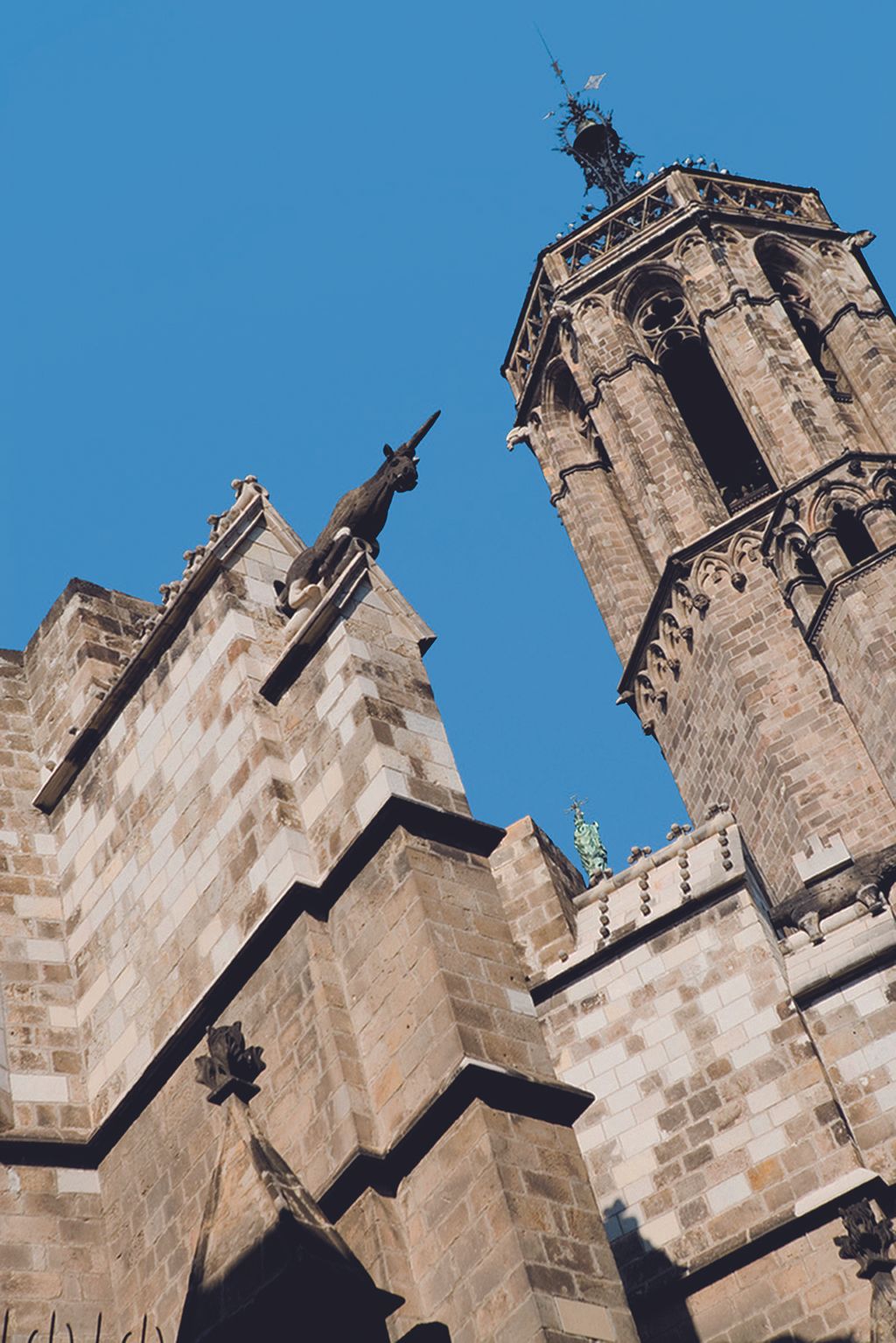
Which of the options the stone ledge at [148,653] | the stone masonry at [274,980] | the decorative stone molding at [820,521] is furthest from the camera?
the decorative stone molding at [820,521]

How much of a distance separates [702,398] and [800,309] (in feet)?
6.68

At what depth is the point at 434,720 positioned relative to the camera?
11.5 meters

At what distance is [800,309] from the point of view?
34000 millimetres

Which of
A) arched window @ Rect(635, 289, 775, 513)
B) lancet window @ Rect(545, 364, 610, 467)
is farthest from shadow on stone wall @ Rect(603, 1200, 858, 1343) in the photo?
lancet window @ Rect(545, 364, 610, 467)

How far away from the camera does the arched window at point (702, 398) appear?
34.0 metres

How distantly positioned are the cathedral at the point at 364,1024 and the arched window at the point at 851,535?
7.34 metres

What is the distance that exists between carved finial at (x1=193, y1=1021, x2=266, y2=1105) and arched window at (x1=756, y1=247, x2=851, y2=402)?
23696mm

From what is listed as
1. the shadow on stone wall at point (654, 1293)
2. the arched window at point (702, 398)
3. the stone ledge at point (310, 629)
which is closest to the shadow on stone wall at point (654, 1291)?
the shadow on stone wall at point (654, 1293)

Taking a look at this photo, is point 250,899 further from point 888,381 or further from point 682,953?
point 888,381

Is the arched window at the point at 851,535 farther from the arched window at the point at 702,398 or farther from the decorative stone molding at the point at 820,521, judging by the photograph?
the arched window at the point at 702,398

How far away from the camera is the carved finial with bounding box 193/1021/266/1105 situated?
33.7 ft

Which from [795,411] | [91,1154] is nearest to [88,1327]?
[91,1154]

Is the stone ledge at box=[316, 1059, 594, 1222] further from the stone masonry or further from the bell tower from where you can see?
the bell tower

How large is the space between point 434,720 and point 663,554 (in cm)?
1959
